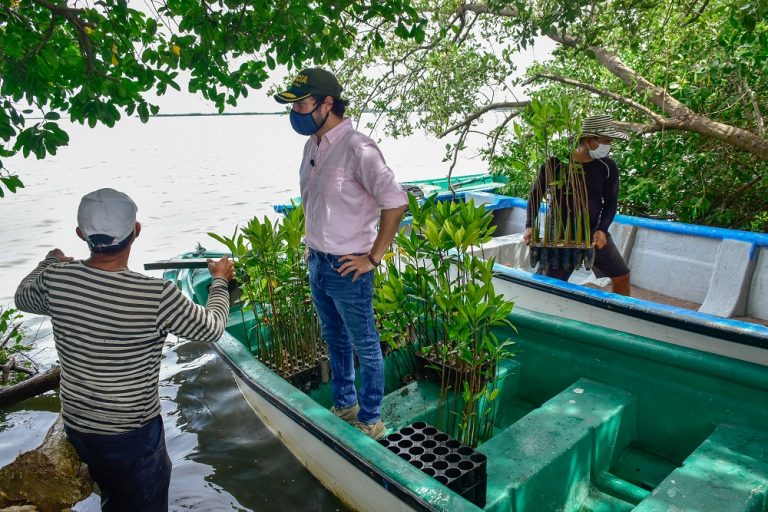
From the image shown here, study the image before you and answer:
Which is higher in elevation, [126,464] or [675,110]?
[675,110]

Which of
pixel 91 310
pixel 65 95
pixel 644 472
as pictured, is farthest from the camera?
pixel 65 95

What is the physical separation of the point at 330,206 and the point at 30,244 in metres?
13.4

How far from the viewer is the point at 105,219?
6.32 ft

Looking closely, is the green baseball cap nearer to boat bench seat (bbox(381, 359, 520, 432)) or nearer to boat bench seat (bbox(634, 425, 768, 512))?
boat bench seat (bbox(381, 359, 520, 432))

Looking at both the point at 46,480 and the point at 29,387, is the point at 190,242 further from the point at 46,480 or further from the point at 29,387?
the point at 46,480

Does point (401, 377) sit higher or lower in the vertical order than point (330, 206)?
lower

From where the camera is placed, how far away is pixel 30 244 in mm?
13289

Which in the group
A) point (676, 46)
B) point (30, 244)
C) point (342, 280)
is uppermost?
point (676, 46)

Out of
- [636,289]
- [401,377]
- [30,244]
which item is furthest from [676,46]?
[30,244]

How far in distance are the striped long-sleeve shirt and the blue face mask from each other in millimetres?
1019

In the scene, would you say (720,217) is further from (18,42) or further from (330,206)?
(18,42)

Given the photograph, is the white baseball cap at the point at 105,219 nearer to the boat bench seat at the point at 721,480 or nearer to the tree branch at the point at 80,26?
the tree branch at the point at 80,26

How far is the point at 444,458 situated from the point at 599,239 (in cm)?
231

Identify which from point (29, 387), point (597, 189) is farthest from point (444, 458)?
point (29, 387)
